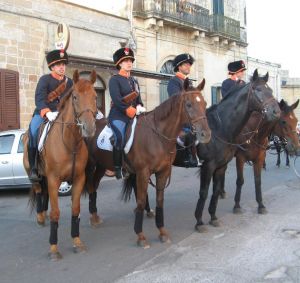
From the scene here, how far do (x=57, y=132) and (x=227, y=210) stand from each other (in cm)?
399

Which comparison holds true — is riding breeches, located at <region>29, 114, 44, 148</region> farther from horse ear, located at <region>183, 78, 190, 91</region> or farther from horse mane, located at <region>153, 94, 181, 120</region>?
horse ear, located at <region>183, 78, 190, 91</region>

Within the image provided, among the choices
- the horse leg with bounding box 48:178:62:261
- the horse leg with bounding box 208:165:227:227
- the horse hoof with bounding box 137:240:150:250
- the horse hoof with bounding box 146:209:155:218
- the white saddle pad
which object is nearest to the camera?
the horse leg with bounding box 48:178:62:261

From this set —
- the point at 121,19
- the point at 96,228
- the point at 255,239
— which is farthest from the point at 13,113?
the point at 255,239

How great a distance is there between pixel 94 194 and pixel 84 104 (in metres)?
2.67

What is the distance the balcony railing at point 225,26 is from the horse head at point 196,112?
19758mm

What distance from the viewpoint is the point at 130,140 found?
6.21 m

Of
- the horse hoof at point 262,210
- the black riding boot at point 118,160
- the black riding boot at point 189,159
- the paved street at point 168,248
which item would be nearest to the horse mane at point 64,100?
the black riding boot at point 118,160

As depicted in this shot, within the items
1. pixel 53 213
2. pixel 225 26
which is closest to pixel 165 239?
pixel 53 213

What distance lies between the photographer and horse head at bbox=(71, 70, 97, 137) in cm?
516

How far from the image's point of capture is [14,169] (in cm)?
1066

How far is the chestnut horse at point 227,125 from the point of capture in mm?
6824

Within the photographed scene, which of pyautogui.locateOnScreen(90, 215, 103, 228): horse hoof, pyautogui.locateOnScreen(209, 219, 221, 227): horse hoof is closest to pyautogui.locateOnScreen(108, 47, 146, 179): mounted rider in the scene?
pyautogui.locateOnScreen(90, 215, 103, 228): horse hoof

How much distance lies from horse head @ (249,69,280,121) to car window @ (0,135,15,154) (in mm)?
6499

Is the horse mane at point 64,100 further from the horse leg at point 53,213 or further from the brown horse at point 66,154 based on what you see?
the horse leg at point 53,213
